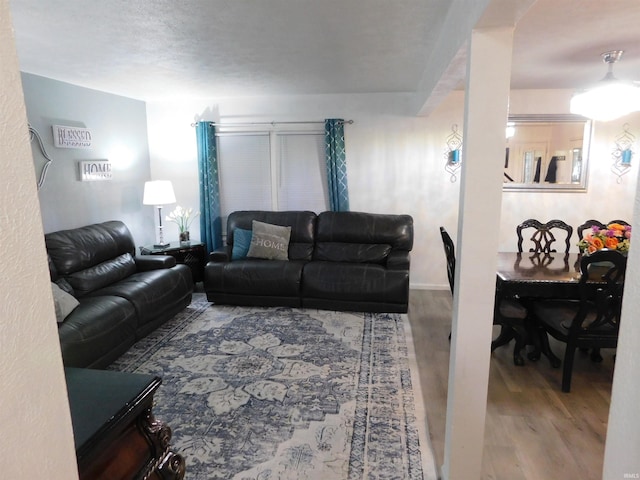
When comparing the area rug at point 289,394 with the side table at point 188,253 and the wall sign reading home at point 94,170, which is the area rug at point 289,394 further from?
the wall sign reading home at point 94,170

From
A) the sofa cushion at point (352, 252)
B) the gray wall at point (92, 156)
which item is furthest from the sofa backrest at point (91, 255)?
the sofa cushion at point (352, 252)

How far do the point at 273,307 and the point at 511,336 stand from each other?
2.33 m

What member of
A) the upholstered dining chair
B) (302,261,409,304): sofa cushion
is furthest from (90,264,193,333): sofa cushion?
the upholstered dining chair

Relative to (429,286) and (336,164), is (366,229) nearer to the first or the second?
(336,164)

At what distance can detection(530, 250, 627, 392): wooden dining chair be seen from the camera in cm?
257

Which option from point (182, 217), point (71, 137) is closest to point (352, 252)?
point (182, 217)

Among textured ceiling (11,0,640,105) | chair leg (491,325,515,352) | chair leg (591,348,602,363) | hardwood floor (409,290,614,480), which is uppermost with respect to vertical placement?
textured ceiling (11,0,640,105)

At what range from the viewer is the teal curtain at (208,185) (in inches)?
206

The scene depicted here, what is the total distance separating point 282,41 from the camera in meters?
2.78

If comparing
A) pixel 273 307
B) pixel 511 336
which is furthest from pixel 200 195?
pixel 511 336

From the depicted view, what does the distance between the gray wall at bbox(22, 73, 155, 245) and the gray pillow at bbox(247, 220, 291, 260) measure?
1.58m

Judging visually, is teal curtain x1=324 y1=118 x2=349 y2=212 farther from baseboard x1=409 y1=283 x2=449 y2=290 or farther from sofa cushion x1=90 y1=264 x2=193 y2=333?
sofa cushion x1=90 y1=264 x2=193 y2=333

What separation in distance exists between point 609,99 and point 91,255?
4.33 metres

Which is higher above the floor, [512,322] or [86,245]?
[86,245]
